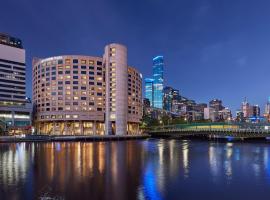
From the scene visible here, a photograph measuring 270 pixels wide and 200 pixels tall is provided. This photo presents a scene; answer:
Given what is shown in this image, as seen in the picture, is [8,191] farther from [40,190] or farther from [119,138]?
[119,138]

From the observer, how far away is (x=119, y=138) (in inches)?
7569

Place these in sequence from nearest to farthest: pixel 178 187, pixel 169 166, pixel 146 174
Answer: pixel 178 187, pixel 146 174, pixel 169 166

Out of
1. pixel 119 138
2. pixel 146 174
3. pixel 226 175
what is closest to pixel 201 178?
pixel 226 175

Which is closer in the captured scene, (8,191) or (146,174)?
(8,191)

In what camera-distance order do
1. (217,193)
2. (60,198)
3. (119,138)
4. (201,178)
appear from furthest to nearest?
(119,138) → (201,178) → (217,193) → (60,198)

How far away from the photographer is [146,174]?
49344 millimetres

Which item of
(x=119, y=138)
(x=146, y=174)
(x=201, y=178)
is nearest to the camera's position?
(x=201, y=178)

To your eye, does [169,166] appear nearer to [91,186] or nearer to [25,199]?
[91,186]

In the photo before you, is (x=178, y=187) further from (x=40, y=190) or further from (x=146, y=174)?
(x=40, y=190)

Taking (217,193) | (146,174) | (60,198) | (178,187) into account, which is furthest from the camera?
(146,174)

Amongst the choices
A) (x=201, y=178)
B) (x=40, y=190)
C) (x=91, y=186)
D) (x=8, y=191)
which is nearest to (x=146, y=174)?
(x=201, y=178)

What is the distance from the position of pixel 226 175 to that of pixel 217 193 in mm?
13900

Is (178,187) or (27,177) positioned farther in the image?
(27,177)

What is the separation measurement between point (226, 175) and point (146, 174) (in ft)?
42.0
